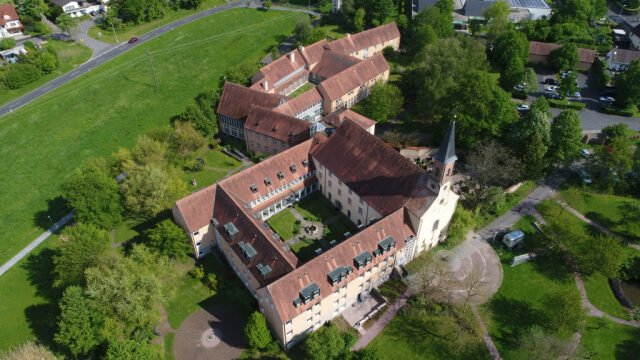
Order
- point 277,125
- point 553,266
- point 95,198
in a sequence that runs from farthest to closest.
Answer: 1. point 277,125
2. point 95,198
3. point 553,266

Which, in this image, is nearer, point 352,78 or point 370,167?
point 370,167

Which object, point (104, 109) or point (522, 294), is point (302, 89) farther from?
point (522, 294)

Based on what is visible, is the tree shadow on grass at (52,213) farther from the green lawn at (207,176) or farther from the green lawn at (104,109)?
the green lawn at (207,176)

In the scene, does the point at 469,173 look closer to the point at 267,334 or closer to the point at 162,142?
the point at 267,334

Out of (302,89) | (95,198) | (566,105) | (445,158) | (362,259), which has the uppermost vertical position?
(445,158)

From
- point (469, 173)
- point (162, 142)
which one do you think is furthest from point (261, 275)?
point (469, 173)

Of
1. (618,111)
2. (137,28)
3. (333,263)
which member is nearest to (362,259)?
(333,263)

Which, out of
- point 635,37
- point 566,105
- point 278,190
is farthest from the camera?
point 635,37
